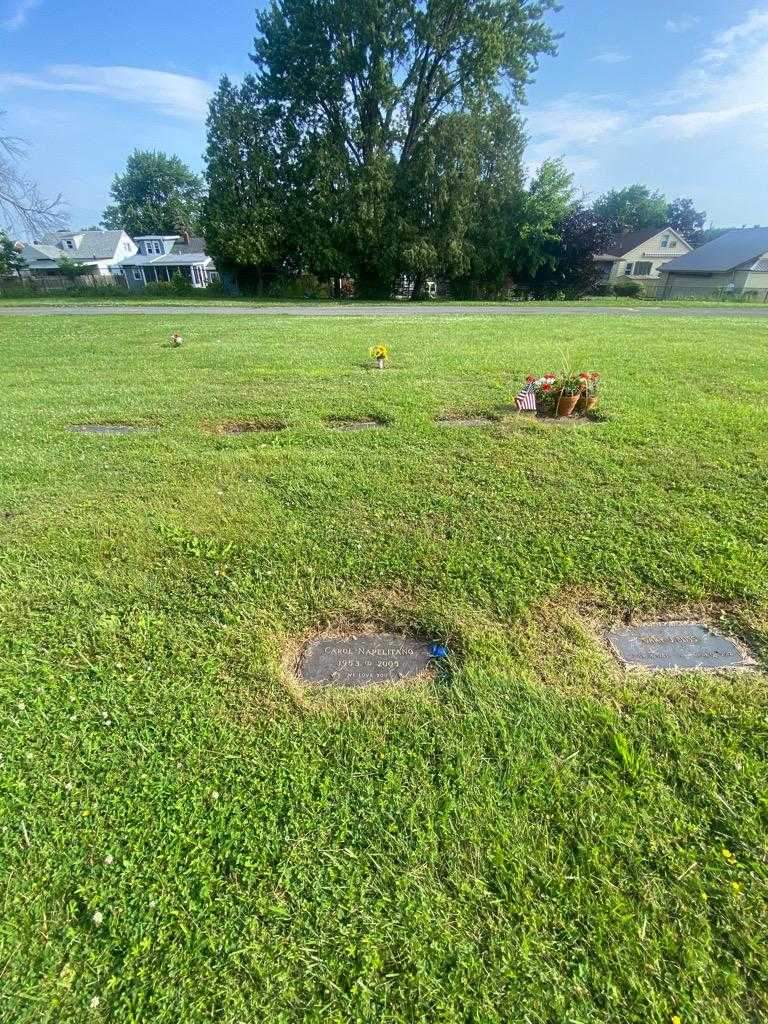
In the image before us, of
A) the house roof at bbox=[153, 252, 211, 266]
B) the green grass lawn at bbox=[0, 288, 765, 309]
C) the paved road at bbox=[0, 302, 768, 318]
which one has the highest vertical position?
the house roof at bbox=[153, 252, 211, 266]

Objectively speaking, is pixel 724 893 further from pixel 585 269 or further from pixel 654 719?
pixel 585 269

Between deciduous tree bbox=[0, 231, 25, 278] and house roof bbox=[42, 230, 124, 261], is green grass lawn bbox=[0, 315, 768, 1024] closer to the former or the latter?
deciduous tree bbox=[0, 231, 25, 278]

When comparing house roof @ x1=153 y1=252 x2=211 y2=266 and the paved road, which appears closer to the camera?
the paved road

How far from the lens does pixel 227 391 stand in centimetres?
570

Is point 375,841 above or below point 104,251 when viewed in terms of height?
below

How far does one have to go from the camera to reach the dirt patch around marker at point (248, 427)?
177 inches

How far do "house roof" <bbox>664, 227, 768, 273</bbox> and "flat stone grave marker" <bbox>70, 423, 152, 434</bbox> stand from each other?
43.1m

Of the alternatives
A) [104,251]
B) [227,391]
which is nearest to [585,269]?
[227,391]

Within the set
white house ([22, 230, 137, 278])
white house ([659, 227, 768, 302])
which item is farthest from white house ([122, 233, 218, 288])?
white house ([659, 227, 768, 302])

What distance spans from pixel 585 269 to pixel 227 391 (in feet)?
87.8

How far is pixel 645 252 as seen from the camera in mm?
42000

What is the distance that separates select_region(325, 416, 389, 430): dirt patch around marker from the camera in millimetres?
4582

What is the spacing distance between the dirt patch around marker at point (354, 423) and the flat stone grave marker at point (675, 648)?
301cm

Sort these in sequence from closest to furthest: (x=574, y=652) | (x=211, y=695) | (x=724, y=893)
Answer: (x=724, y=893) < (x=211, y=695) < (x=574, y=652)
